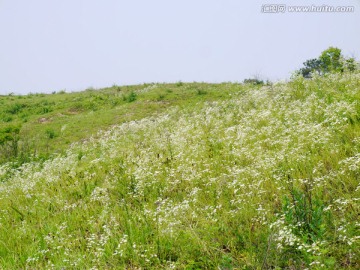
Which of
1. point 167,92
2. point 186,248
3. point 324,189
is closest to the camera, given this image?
point 186,248

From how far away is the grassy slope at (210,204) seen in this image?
404 centimetres

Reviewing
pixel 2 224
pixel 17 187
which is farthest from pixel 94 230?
pixel 17 187

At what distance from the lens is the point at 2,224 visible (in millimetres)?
6910

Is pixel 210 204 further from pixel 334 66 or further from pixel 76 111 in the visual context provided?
pixel 76 111

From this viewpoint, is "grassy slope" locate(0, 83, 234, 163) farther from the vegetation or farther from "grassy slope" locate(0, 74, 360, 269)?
"grassy slope" locate(0, 74, 360, 269)

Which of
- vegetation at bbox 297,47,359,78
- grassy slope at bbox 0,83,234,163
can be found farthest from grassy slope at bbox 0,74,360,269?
grassy slope at bbox 0,83,234,163

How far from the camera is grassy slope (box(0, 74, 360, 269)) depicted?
404 centimetres

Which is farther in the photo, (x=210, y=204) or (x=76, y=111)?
(x=76, y=111)

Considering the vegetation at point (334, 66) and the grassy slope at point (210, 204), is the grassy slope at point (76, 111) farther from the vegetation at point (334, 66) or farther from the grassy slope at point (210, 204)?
the grassy slope at point (210, 204)

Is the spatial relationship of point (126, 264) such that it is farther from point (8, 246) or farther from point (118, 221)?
point (8, 246)

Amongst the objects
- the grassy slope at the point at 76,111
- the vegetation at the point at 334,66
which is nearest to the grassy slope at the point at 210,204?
the vegetation at the point at 334,66

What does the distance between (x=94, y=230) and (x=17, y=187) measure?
441 cm

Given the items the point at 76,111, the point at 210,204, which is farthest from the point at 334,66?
the point at 76,111

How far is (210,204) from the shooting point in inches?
219
